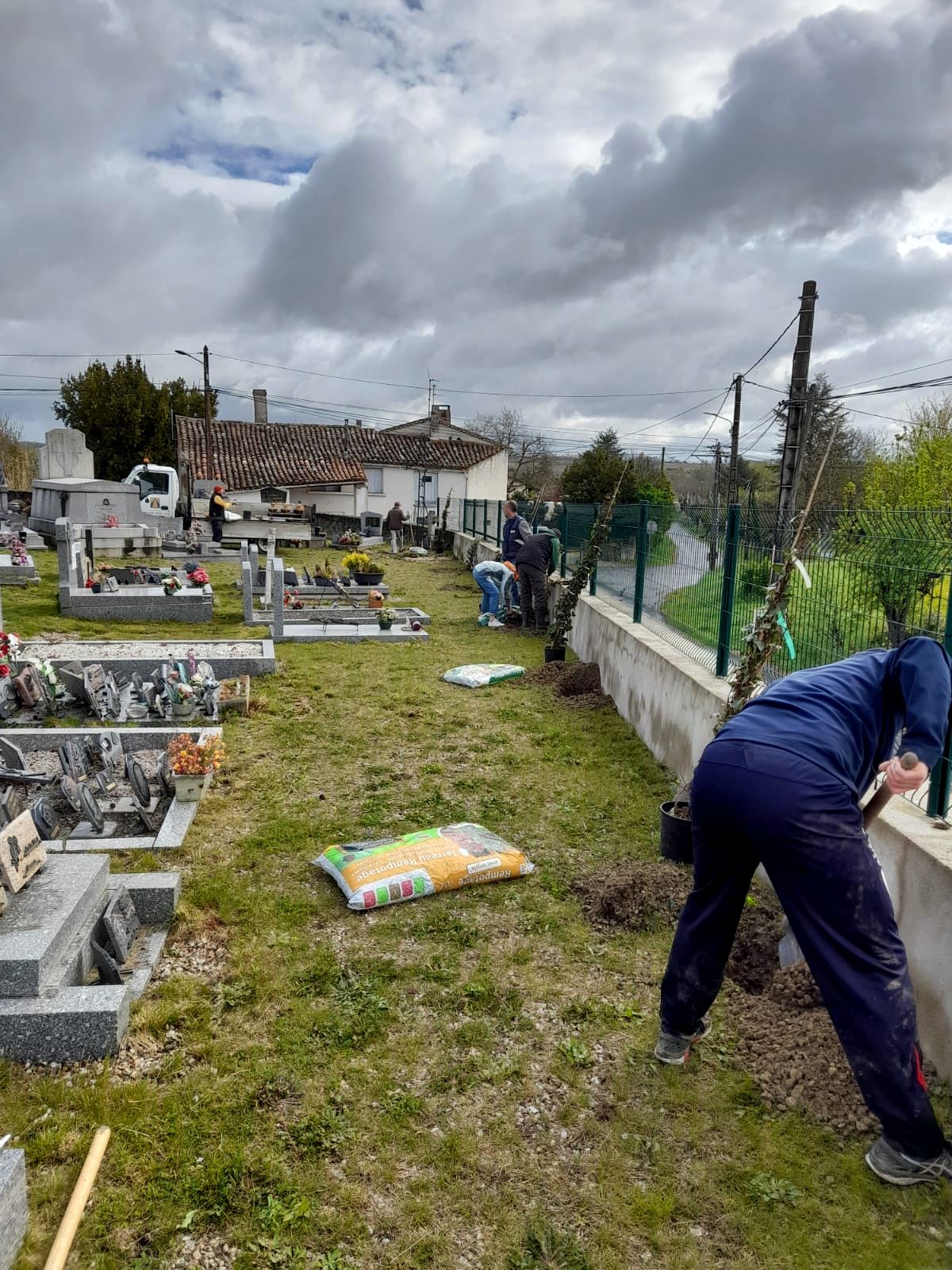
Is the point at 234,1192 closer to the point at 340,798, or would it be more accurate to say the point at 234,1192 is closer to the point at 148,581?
the point at 340,798

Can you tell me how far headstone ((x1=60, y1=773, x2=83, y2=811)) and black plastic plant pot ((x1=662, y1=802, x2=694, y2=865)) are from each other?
3490 mm

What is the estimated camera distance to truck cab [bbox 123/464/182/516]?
78.0ft

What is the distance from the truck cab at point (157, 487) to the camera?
78.0 ft

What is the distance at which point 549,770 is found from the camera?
20.5 feet

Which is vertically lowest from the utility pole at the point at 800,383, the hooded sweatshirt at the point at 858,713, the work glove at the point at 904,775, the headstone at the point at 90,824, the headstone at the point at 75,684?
the headstone at the point at 90,824

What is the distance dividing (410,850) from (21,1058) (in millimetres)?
1999

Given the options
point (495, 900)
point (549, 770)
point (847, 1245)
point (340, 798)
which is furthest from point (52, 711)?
point (847, 1245)

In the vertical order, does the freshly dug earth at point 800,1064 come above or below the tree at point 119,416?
below

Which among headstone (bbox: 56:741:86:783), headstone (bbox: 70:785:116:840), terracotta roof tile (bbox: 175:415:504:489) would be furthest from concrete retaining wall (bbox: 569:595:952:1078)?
terracotta roof tile (bbox: 175:415:504:489)

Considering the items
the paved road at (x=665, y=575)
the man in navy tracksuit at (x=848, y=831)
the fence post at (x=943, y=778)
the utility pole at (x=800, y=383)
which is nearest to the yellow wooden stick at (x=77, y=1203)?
the man in navy tracksuit at (x=848, y=831)

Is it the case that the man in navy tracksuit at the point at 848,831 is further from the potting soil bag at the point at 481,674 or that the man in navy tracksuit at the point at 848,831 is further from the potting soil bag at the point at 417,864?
the potting soil bag at the point at 481,674

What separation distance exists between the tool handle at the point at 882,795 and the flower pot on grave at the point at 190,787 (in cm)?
398

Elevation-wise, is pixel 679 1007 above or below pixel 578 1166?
above

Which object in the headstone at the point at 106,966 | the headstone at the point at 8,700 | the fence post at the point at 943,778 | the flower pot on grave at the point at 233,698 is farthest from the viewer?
the flower pot on grave at the point at 233,698
